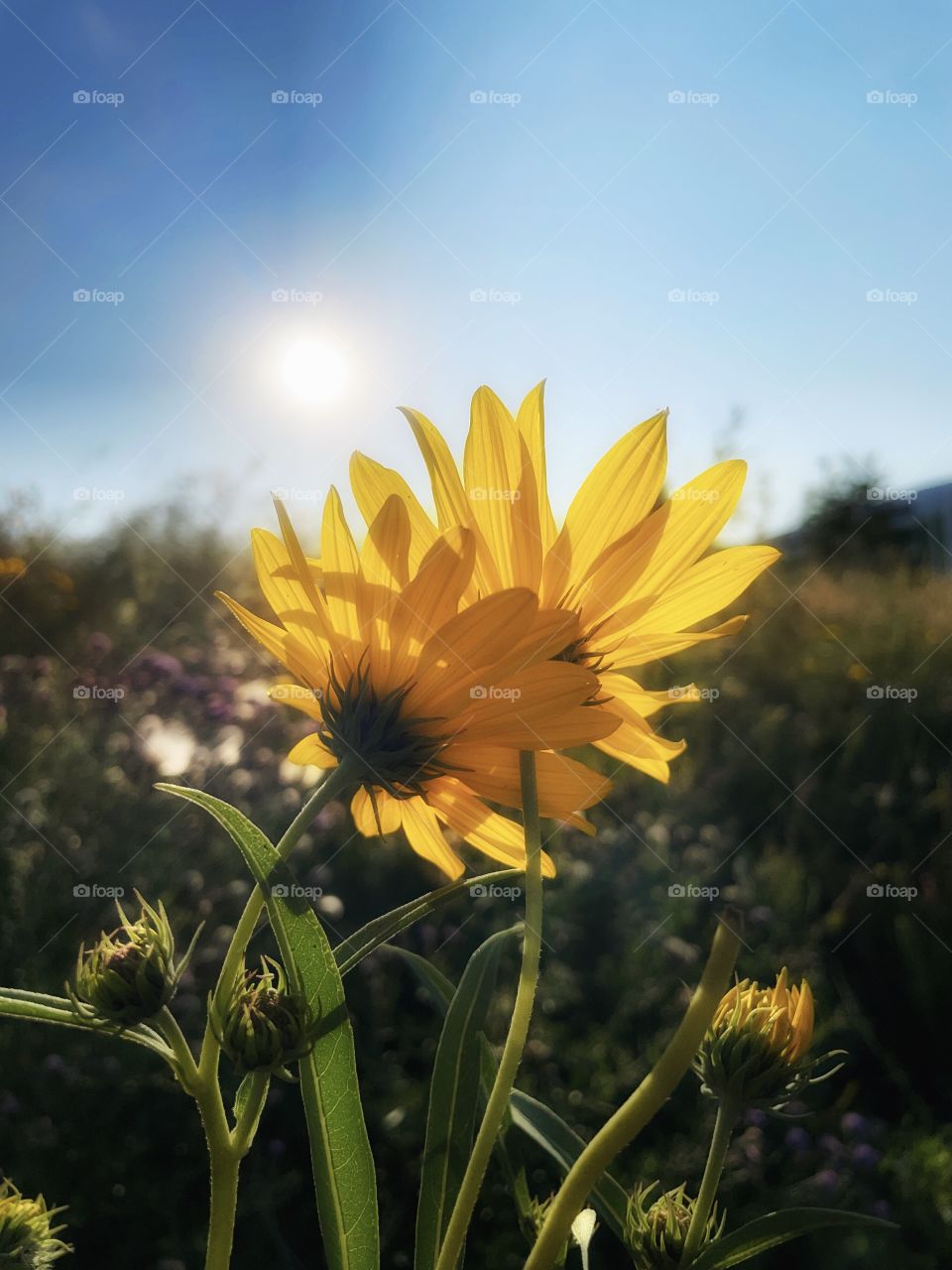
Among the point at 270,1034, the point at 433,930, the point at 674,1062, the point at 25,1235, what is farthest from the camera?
the point at 433,930

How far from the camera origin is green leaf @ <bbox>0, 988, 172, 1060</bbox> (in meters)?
0.48

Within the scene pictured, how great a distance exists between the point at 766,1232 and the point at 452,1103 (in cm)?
17

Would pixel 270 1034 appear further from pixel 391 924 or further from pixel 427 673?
pixel 427 673

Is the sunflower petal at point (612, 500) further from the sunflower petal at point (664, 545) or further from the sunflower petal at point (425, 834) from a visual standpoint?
the sunflower petal at point (425, 834)

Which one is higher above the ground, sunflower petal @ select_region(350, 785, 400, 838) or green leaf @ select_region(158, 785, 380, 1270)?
sunflower petal @ select_region(350, 785, 400, 838)

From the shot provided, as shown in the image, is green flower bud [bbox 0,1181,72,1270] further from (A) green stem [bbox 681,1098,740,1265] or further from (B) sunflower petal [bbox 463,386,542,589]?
(B) sunflower petal [bbox 463,386,542,589]

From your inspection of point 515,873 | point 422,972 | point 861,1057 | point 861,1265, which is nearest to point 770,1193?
point 861,1265

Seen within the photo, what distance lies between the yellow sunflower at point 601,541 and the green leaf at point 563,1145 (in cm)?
22

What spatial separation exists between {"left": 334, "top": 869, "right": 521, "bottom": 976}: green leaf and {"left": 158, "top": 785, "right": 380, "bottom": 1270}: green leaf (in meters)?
0.02

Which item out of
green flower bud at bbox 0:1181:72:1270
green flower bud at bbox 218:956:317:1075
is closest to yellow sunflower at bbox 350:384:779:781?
green flower bud at bbox 218:956:317:1075

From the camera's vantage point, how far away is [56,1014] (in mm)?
491

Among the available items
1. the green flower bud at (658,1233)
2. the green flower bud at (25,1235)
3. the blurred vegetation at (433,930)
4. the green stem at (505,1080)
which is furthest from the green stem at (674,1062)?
the blurred vegetation at (433,930)

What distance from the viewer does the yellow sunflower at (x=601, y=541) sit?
0.60 metres

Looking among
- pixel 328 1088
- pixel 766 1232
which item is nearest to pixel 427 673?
pixel 328 1088
